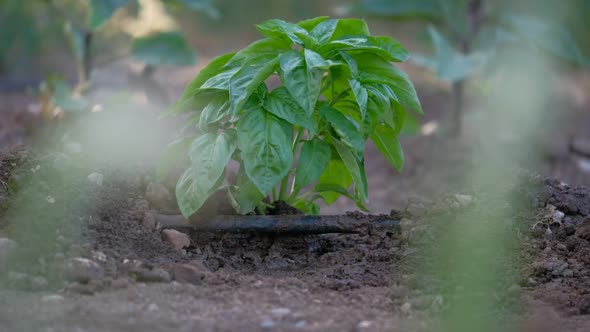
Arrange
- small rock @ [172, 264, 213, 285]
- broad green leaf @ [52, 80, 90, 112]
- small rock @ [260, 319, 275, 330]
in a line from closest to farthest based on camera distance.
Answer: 1. small rock @ [260, 319, 275, 330]
2. small rock @ [172, 264, 213, 285]
3. broad green leaf @ [52, 80, 90, 112]

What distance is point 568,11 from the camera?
662 centimetres

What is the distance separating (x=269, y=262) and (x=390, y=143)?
0.55 m

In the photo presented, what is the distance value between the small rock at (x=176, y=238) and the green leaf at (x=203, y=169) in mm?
142

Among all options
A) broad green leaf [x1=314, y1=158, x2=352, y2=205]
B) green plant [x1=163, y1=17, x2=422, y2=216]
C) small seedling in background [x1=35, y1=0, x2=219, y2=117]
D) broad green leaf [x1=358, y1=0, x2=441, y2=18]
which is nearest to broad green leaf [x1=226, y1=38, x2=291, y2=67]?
green plant [x1=163, y1=17, x2=422, y2=216]

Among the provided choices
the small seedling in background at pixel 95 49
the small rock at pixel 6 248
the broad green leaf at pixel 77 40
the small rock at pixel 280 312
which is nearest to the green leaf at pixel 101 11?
the small seedling in background at pixel 95 49

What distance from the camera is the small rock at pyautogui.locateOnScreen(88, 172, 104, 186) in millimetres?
2341

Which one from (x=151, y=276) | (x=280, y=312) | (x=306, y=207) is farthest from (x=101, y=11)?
(x=280, y=312)

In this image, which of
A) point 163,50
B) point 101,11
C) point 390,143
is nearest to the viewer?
point 390,143

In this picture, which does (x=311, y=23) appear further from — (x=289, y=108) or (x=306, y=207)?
(x=306, y=207)

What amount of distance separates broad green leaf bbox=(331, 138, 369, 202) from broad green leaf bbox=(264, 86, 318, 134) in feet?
0.42

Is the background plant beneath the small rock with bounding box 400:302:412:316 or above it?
above

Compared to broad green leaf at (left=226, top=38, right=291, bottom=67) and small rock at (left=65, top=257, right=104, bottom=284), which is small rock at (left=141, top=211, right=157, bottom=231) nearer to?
small rock at (left=65, top=257, right=104, bottom=284)

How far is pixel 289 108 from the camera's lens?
83.7 inches

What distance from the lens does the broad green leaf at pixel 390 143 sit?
238 cm
